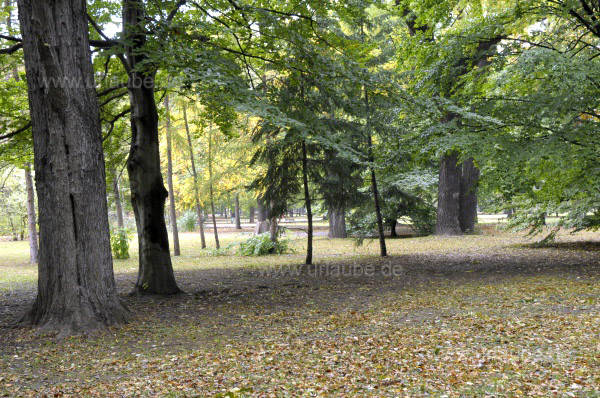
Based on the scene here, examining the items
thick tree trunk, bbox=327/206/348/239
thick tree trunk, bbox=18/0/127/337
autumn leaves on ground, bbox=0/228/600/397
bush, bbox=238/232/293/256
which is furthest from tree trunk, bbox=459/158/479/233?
thick tree trunk, bbox=18/0/127/337

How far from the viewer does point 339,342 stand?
5594 mm

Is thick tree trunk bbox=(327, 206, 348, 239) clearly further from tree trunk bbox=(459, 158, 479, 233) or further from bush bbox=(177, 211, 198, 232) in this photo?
bush bbox=(177, 211, 198, 232)

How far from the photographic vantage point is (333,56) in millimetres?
9117

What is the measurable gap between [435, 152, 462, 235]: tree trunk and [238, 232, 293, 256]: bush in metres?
6.22

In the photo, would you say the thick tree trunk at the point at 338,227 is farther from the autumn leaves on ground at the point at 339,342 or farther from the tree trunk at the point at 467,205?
the autumn leaves on ground at the point at 339,342

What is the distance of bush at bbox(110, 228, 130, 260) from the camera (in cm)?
1862

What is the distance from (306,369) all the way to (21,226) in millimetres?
35937

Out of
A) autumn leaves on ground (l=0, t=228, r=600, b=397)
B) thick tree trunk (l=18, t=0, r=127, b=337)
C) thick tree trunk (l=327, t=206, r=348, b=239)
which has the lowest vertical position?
autumn leaves on ground (l=0, t=228, r=600, b=397)

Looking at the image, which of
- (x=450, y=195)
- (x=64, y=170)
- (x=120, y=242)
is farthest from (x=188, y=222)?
(x=64, y=170)

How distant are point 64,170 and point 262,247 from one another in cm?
1232

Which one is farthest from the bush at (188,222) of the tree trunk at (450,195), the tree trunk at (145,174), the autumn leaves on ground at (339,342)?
the tree trunk at (145,174)

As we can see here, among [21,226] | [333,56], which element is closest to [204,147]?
[333,56]

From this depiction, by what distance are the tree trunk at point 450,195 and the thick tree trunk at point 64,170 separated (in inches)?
612

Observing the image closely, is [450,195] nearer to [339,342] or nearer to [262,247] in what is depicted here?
[262,247]
